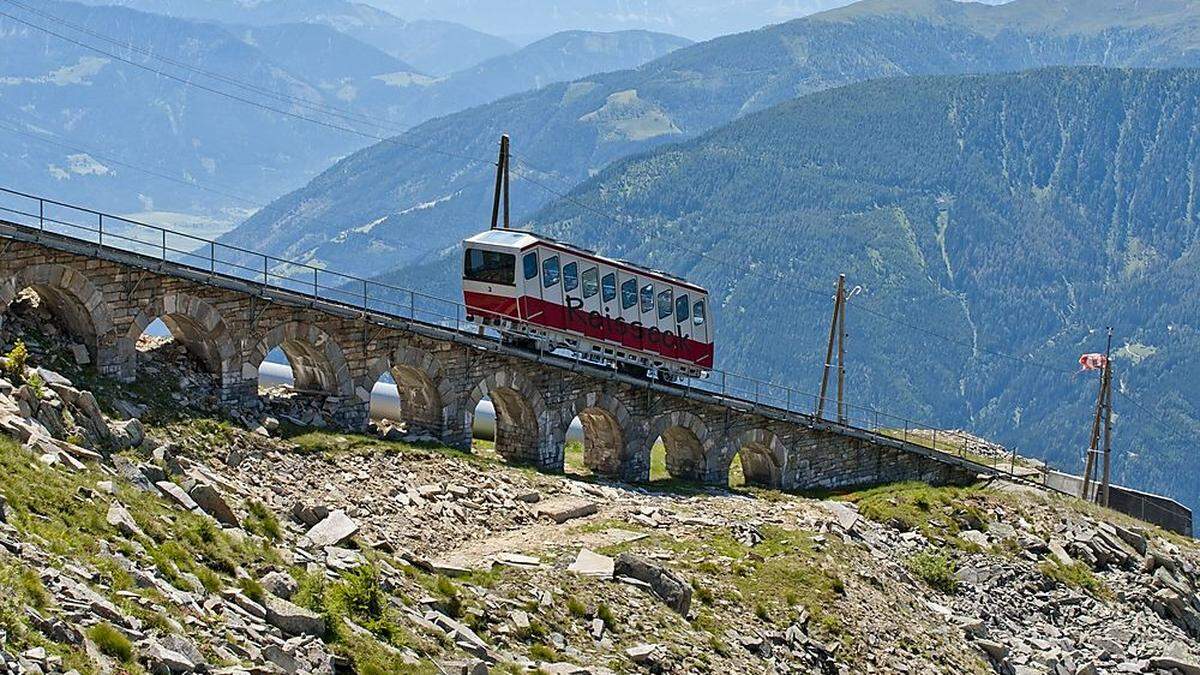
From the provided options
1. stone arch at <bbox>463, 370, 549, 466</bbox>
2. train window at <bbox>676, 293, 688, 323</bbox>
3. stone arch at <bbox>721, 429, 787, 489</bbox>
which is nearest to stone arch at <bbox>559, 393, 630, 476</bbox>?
stone arch at <bbox>463, 370, 549, 466</bbox>

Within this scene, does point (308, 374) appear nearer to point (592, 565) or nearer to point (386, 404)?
point (386, 404)

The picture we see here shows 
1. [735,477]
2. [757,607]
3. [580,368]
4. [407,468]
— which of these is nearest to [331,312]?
[407,468]

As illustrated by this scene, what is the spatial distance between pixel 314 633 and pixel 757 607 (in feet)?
52.0

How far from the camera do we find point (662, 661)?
34219 millimetres

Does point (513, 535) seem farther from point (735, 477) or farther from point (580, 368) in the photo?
point (735, 477)

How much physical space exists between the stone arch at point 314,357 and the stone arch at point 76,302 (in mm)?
6368

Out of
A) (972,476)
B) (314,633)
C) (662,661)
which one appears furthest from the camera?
(972,476)

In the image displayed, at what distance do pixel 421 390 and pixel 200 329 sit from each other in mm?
9043

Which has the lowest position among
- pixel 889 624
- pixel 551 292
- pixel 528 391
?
pixel 889 624

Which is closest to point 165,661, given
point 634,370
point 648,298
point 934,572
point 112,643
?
point 112,643

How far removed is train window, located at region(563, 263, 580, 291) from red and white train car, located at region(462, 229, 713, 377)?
0.12 feet

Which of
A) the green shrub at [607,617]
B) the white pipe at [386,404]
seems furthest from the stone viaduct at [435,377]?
the green shrub at [607,617]

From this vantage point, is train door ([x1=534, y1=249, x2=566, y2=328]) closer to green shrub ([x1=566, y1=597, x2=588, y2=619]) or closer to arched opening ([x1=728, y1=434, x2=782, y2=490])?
arched opening ([x1=728, y1=434, x2=782, y2=490])

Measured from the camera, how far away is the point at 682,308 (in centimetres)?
6444
